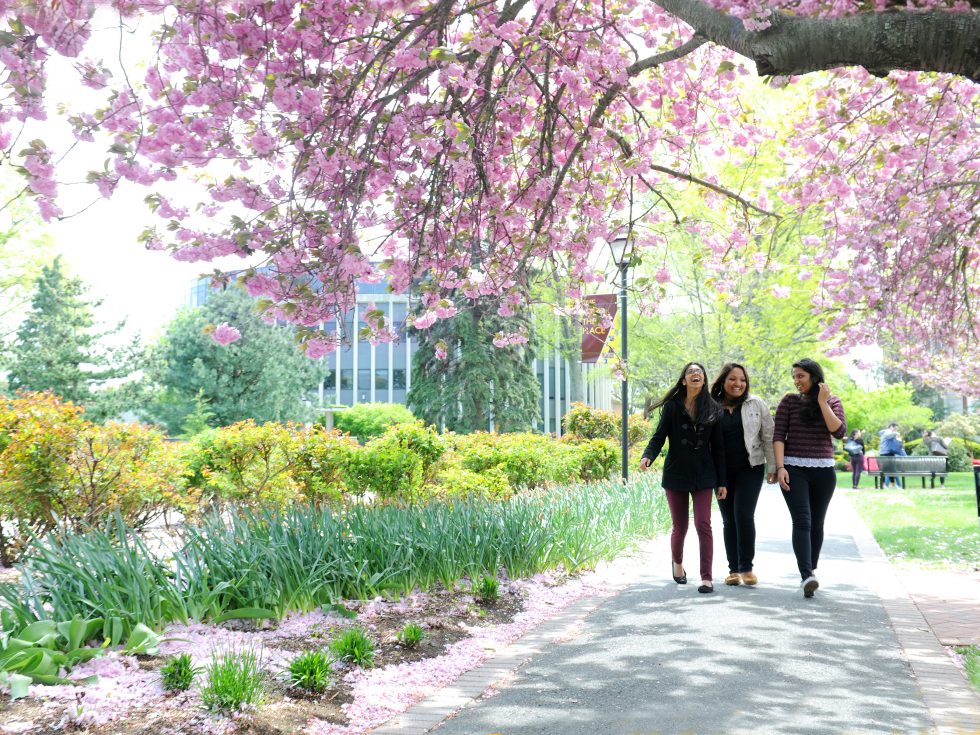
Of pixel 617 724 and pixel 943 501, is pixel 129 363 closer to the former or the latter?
pixel 943 501

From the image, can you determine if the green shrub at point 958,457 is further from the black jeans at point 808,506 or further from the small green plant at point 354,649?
the small green plant at point 354,649

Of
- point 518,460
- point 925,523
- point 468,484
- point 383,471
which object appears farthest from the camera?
point 925,523

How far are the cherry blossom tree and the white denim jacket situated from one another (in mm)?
1982

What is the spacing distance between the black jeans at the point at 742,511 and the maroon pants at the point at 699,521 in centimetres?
22

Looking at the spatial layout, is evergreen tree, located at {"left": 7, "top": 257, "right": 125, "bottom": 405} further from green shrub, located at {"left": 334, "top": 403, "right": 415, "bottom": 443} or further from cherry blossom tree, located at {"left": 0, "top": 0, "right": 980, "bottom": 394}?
cherry blossom tree, located at {"left": 0, "top": 0, "right": 980, "bottom": 394}

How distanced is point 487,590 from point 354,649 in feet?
6.33

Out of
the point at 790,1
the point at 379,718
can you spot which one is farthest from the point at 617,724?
the point at 790,1

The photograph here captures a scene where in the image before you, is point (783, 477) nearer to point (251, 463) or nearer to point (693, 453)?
point (693, 453)

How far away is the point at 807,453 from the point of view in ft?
22.9

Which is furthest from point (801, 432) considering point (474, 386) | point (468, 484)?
point (474, 386)

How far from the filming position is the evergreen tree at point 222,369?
3406cm

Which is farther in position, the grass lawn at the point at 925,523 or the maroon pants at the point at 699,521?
the grass lawn at the point at 925,523

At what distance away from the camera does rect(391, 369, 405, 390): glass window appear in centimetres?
5766

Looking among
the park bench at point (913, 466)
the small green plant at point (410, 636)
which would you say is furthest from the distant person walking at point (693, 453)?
the park bench at point (913, 466)
